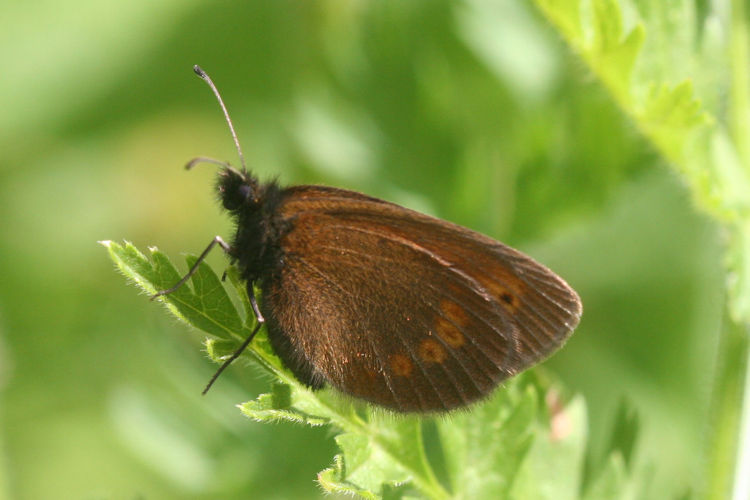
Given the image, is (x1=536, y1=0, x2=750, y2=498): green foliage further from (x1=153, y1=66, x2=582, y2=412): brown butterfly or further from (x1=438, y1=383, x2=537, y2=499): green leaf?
(x1=438, y1=383, x2=537, y2=499): green leaf

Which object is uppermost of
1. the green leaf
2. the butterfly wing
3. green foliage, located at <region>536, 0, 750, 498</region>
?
green foliage, located at <region>536, 0, 750, 498</region>

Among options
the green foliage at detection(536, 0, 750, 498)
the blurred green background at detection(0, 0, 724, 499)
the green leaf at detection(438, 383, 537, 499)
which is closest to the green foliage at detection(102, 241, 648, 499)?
the green leaf at detection(438, 383, 537, 499)

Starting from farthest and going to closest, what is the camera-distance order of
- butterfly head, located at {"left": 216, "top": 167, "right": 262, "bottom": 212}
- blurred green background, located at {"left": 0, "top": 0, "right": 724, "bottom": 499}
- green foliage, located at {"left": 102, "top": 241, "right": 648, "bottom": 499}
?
1. blurred green background, located at {"left": 0, "top": 0, "right": 724, "bottom": 499}
2. butterfly head, located at {"left": 216, "top": 167, "right": 262, "bottom": 212}
3. green foliage, located at {"left": 102, "top": 241, "right": 648, "bottom": 499}

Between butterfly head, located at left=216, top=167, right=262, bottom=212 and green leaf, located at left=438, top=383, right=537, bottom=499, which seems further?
butterfly head, located at left=216, top=167, right=262, bottom=212

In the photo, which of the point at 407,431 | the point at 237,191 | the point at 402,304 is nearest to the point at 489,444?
the point at 407,431

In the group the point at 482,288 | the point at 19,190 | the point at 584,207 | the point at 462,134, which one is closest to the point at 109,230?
the point at 19,190

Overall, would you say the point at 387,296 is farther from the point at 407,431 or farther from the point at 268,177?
the point at 268,177

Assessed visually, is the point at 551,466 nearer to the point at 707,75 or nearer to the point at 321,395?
the point at 321,395
